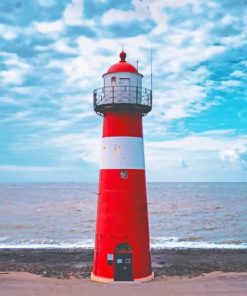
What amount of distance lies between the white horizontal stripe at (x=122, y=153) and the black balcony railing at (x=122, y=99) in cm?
100

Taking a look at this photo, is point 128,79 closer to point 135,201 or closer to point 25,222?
point 135,201

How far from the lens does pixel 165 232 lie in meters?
34.4

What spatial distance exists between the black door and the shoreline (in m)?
4.01

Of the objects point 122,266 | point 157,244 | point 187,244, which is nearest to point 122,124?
point 122,266

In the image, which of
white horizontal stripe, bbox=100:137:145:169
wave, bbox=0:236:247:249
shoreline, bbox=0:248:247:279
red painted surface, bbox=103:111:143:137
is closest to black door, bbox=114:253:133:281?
white horizontal stripe, bbox=100:137:145:169

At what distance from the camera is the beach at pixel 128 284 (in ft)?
43.8

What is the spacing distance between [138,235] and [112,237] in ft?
2.75

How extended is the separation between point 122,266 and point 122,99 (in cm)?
524

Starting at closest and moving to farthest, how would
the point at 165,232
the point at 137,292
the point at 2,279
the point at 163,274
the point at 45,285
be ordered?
the point at 137,292, the point at 45,285, the point at 2,279, the point at 163,274, the point at 165,232

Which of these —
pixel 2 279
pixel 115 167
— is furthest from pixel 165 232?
pixel 115 167

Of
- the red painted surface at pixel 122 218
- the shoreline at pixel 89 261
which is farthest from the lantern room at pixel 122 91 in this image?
the shoreline at pixel 89 261

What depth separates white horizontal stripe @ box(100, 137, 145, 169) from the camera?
13.1m

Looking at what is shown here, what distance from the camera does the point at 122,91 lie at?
42.6 feet

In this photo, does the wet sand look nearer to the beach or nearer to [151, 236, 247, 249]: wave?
the beach
